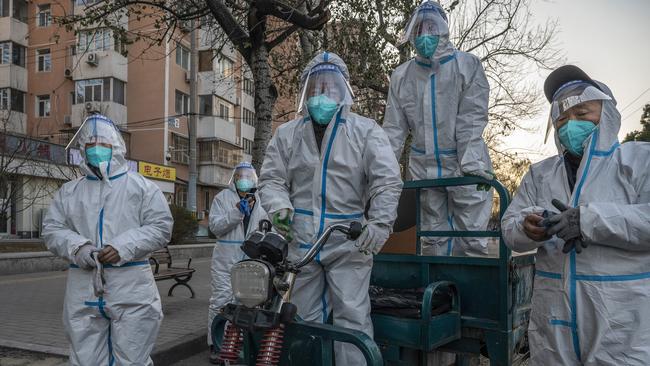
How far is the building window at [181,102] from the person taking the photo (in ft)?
99.9

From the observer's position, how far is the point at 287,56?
13.7 meters

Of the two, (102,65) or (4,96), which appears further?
(4,96)

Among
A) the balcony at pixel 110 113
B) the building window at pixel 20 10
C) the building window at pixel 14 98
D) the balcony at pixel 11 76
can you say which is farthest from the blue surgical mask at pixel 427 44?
the building window at pixel 20 10

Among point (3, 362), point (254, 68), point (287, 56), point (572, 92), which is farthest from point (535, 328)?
point (287, 56)

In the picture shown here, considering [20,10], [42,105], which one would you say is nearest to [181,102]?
[42,105]

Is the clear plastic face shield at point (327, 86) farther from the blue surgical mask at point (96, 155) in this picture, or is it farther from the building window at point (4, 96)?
the building window at point (4, 96)

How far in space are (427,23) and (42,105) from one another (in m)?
31.8

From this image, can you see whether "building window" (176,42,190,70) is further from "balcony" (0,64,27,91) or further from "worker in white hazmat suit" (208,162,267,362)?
"worker in white hazmat suit" (208,162,267,362)

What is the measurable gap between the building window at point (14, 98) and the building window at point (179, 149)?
859cm

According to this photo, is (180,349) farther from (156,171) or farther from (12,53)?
(12,53)

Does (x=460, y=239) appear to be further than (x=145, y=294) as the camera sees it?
Yes

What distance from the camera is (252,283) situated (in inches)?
86.4

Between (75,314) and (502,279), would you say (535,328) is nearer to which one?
(502,279)

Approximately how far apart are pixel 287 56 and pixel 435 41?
388 inches
